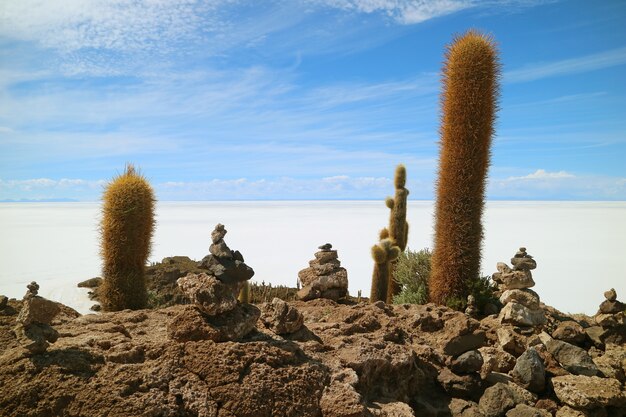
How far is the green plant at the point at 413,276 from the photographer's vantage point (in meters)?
10.5

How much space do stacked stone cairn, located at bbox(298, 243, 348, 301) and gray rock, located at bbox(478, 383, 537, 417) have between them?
14.1ft

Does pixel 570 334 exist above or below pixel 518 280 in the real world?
below

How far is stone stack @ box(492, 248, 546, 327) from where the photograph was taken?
8.34 m

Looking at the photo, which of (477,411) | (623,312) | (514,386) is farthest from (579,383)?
(623,312)

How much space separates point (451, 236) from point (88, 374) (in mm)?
7003

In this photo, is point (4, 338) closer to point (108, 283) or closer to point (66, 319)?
point (66, 319)

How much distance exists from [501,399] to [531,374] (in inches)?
31.8

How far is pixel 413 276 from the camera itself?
10.9m

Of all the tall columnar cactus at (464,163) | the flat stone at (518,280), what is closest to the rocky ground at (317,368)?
the flat stone at (518,280)

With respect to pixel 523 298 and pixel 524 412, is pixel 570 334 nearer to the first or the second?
pixel 523 298

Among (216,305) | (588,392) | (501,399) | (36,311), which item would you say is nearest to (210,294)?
(216,305)

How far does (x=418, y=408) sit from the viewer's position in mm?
5961

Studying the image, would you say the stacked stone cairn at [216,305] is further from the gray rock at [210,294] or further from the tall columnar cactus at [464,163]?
the tall columnar cactus at [464,163]

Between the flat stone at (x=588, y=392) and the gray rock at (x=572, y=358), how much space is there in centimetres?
32
